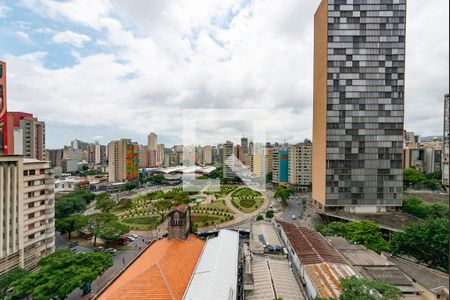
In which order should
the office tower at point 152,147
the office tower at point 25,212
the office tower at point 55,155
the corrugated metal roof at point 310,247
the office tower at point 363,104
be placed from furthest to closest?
the office tower at point 152,147
the office tower at point 55,155
the office tower at point 363,104
the office tower at point 25,212
the corrugated metal roof at point 310,247

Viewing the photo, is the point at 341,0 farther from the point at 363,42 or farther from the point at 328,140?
the point at 328,140

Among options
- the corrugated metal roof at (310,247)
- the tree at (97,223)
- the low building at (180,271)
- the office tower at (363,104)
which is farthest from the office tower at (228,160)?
the low building at (180,271)

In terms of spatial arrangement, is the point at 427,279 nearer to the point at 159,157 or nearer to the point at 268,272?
the point at 268,272

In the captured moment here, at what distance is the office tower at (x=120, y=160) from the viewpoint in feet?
212

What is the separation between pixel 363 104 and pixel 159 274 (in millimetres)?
32999

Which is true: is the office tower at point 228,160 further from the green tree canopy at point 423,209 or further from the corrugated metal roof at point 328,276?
the corrugated metal roof at point 328,276

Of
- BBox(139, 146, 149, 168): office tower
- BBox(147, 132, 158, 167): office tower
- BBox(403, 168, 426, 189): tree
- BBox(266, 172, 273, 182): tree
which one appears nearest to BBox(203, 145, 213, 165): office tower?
BBox(266, 172, 273, 182): tree

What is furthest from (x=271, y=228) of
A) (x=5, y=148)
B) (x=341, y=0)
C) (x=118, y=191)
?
(x=118, y=191)

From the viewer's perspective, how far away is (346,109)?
31688 millimetres

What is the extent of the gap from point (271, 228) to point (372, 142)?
1989 centimetres

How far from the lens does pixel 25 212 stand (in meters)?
18.0

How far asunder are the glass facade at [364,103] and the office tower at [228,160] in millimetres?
34691

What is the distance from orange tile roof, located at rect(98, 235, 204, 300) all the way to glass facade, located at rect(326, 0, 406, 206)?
24.2 metres

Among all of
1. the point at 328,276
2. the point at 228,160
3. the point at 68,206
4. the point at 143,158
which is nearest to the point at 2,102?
the point at 68,206
